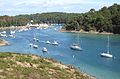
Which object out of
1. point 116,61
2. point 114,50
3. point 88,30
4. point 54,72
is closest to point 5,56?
point 54,72

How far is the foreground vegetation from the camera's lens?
31.1 metres

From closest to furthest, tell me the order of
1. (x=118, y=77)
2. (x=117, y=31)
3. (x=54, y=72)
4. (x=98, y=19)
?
(x=54, y=72), (x=118, y=77), (x=117, y=31), (x=98, y=19)

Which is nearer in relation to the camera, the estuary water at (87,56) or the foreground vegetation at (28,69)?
the foreground vegetation at (28,69)

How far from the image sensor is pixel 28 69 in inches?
1329

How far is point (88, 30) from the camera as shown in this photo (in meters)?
199

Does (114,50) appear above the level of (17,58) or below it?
below

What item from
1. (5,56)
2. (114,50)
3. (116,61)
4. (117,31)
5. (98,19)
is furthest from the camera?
(98,19)

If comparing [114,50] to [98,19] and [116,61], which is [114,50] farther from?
[98,19]

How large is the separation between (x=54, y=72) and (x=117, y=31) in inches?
5934

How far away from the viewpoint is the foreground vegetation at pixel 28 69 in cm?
3108

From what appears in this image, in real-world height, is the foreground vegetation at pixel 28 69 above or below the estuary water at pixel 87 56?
above

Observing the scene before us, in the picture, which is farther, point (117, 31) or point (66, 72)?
point (117, 31)

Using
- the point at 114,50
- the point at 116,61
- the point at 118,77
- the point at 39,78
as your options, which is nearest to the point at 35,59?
the point at 39,78

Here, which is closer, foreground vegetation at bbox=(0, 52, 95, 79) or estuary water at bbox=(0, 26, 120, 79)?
foreground vegetation at bbox=(0, 52, 95, 79)
